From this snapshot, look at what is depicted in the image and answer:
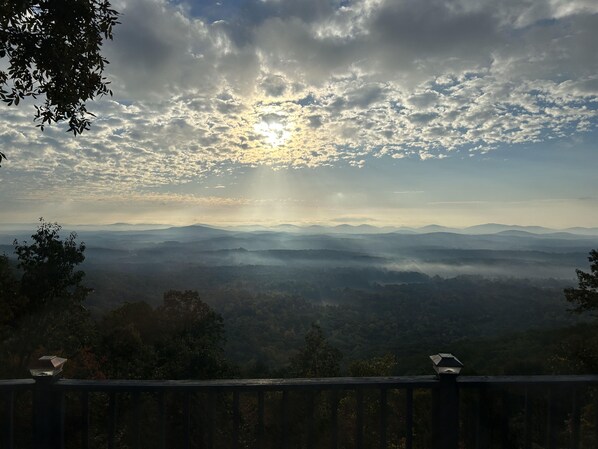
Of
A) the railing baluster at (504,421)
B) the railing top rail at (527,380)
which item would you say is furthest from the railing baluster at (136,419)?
the railing baluster at (504,421)

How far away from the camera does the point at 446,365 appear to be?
9.63 feet

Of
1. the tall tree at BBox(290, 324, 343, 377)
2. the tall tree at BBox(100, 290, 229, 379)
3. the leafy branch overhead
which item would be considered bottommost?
the tall tree at BBox(290, 324, 343, 377)

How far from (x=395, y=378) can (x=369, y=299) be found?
96.9 m

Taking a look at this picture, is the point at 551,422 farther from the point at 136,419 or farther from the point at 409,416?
the point at 136,419

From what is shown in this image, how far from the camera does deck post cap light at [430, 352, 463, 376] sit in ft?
9.43

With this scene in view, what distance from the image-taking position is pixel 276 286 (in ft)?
371

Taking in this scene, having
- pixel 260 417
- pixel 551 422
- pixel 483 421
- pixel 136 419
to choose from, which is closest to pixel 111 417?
pixel 136 419

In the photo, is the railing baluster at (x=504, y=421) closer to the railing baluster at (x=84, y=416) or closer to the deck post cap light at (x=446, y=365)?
the deck post cap light at (x=446, y=365)

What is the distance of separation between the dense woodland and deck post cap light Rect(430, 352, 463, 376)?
14.2 m

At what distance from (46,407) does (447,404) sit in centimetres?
301

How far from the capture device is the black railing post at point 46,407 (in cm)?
282

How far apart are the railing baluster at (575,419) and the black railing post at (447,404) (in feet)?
3.01

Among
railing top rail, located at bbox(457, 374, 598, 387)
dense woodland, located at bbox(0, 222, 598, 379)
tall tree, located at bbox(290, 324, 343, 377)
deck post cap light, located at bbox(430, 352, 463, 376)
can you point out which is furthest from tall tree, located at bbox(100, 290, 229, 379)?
railing top rail, located at bbox(457, 374, 598, 387)

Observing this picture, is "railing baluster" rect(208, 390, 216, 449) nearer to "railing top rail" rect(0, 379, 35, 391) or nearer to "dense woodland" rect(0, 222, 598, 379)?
"railing top rail" rect(0, 379, 35, 391)
